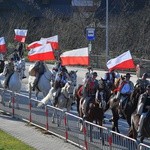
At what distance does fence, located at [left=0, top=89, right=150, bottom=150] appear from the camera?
14.9m

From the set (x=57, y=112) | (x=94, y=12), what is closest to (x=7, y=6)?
(x=94, y=12)

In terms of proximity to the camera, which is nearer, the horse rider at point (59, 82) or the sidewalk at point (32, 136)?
the sidewalk at point (32, 136)

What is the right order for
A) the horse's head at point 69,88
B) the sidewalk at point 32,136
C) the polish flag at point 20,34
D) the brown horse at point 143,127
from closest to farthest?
1. the brown horse at point 143,127
2. the sidewalk at point 32,136
3. the horse's head at point 69,88
4. the polish flag at point 20,34

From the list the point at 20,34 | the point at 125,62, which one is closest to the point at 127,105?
the point at 125,62

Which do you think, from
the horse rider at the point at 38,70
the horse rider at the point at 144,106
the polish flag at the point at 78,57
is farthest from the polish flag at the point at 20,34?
the horse rider at the point at 144,106

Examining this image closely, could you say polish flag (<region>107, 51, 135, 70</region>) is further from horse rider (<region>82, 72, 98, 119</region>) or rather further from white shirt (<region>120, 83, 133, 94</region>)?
horse rider (<region>82, 72, 98, 119</region>)

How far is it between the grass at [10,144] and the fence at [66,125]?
5.26 feet

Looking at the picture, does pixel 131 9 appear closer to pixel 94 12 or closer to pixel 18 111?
pixel 94 12

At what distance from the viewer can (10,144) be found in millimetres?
17781

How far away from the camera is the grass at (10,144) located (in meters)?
17.3

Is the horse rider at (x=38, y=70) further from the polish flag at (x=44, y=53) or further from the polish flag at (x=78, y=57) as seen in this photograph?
the polish flag at (x=78, y=57)

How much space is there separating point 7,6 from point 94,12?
15.8m

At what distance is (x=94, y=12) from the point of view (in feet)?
177

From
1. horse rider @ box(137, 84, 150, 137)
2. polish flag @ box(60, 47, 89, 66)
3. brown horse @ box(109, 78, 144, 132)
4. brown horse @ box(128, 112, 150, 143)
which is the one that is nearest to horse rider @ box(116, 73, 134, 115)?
brown horse @ box(109, 78, 144, 132)
